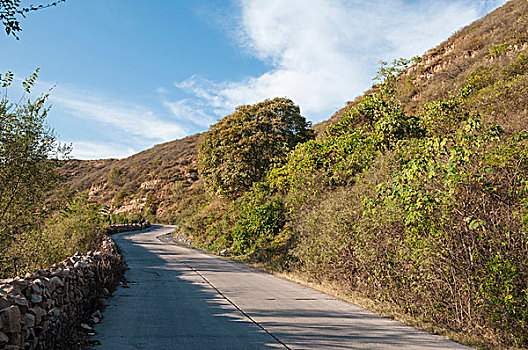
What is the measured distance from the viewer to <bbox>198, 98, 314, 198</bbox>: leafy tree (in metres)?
26.6

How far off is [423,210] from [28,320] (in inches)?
253

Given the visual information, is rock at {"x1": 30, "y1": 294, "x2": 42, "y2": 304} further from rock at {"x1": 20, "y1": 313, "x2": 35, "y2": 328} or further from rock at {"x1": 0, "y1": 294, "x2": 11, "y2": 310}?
rock at {"x1": 0, "y1": 294, "x2": 11, "y2": 310}

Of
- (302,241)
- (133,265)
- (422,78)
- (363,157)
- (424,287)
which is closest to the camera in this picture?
(424,287)

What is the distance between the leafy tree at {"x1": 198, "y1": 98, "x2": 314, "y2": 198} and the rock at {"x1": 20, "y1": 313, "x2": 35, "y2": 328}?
20.8 metres

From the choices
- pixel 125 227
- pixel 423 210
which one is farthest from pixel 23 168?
pixel 125 227

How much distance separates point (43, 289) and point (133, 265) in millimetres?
10860

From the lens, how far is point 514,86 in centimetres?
1427

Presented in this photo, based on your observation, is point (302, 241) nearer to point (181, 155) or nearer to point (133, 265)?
point (133, 265)

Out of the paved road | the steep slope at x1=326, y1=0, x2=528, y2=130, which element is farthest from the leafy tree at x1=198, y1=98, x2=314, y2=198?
the paved road

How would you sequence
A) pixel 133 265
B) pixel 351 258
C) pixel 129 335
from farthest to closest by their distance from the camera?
pixel 133 265, pixel 351 258, pixel 129 335

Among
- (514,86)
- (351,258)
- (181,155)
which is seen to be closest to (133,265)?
(351,258)

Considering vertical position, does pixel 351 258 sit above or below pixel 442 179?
below

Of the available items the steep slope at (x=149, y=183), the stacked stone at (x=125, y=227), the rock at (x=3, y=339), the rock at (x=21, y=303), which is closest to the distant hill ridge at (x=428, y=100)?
the steep slope at (x=149, y=183)

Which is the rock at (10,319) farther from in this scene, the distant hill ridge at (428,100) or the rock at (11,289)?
the distant hill ridge at (428,100)
